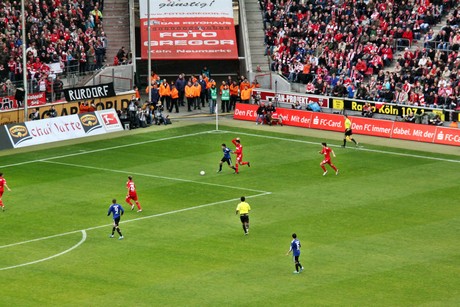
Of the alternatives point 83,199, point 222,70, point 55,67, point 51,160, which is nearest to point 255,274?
point 83,199

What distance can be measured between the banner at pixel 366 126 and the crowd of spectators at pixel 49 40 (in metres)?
12.6

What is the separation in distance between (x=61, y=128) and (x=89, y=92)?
5.21 m

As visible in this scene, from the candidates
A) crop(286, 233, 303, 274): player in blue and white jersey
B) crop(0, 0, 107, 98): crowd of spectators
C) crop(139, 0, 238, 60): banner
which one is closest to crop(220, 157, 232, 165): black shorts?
crop(286, 233, 303, 274): player in blue and white jersey

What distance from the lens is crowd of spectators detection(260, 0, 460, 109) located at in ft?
254

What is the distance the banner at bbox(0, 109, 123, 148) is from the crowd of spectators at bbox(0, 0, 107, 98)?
515cm

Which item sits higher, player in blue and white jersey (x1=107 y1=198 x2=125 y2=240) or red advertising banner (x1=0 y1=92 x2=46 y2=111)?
red advertising banner (x1=0 y1=92 x2=46 y2=111)

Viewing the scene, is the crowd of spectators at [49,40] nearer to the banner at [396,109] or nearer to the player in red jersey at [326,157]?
the banner at [396,109]

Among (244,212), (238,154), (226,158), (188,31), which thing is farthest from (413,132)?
(244,212)

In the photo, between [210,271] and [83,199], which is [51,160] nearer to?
[83,199]

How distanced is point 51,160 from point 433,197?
887 inches

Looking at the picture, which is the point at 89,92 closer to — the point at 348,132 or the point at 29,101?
the point at 29,101

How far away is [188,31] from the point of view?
8781 centimetres

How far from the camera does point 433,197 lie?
2227 inches

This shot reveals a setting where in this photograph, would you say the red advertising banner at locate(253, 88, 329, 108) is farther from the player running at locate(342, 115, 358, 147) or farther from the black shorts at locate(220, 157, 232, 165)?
the black shorts at locate(220, 157, 232, 165)
